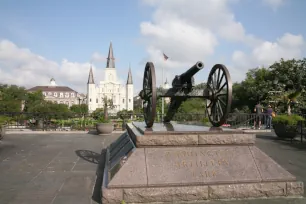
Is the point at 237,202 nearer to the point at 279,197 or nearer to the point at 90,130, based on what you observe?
the point at 279,197

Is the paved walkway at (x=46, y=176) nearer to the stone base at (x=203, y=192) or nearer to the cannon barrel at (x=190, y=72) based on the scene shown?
the stone base at (x=203, y=192)

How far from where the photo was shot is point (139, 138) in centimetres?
417

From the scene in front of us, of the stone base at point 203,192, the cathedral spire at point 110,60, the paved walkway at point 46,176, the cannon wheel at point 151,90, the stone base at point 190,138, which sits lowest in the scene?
the paved walkway at point 46,176

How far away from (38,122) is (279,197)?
46.8ft

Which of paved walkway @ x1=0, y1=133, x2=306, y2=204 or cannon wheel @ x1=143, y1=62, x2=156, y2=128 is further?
cannon wheel @ x1=143, y1=62, x2=156, y2=128

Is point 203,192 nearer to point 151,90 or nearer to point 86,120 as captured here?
point 151,90

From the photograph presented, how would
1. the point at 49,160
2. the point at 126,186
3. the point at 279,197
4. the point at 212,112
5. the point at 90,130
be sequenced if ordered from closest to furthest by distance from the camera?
the point at 126,186
the point at 279,197
the point at 212,112
the point at 49,160
the point at 90,130

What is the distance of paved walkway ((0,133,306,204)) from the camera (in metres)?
3.80

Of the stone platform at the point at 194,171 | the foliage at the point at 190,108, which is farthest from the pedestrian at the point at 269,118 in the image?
the stone platform at the point at 194,171

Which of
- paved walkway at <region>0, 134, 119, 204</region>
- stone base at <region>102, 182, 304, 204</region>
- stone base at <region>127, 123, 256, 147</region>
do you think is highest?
stone base at <region>127, 123, 256, 147</region>

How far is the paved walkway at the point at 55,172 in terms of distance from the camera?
3797 mm

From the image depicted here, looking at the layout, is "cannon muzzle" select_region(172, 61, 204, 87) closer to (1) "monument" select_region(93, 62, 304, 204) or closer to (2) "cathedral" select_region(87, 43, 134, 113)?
(1) "monument" select_region(93, 62, 304, 204)

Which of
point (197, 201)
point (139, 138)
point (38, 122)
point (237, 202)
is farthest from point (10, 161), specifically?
point (38, 122)

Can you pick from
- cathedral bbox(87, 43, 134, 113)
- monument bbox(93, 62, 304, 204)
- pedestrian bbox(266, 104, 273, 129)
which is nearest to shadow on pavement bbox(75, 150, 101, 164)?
monument bbox(93, 62, 304, 204)
